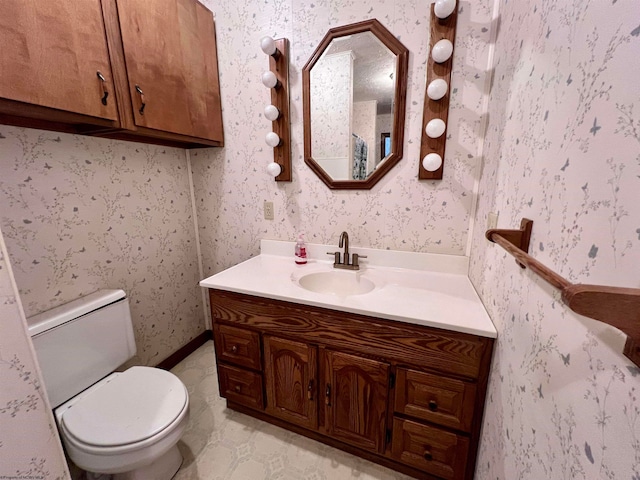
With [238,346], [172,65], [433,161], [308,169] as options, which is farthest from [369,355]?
[172,65]

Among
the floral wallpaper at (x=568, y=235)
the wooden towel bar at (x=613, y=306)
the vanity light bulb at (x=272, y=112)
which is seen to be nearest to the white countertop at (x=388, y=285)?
the floral wallpaper at (x=568, y=235)

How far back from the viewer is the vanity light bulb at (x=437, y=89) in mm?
1095

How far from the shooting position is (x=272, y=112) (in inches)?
54.4

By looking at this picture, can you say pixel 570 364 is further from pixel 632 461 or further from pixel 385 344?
pixel 385 344

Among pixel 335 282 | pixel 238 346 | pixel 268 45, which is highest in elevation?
pixel 268 45

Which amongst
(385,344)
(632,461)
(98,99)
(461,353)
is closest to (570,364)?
(632,461)

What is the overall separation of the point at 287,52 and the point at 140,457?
186cm

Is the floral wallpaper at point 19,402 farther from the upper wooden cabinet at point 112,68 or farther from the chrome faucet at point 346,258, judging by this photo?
the chrome faucet at point 346,258

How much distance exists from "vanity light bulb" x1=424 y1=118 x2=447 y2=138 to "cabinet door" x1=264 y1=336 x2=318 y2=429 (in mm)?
1084

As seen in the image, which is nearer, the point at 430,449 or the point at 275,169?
the point at 430,449

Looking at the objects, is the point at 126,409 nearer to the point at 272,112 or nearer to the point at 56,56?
the point at 56,56

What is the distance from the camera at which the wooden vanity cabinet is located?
2.97 feet

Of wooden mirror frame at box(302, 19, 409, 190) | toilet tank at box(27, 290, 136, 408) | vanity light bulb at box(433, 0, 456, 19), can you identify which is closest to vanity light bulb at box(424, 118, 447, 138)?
wooden mirror frame at box(302, 19, 409, 190)

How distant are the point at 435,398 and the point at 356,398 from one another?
12.2 inches
